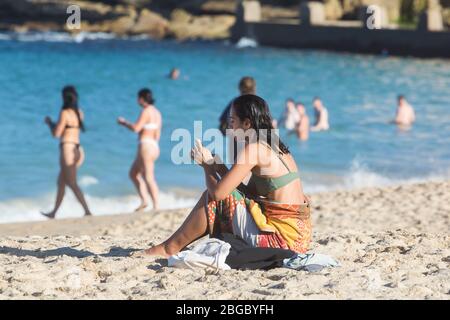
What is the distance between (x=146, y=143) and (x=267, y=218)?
5052mm

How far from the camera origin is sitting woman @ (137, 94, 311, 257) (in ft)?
18.2

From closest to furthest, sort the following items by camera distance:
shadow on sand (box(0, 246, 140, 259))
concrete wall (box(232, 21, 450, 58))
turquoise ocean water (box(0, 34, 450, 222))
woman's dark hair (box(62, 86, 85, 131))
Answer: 1. shadow on sand (box(0, 246, 140, 259))
2. woman's dark hair (box(62, 86, 85, 131))
3. turquoise ocean water (box(0, 34, 450, 222))
4. concrete wall (box(232, 21, 450, 58))

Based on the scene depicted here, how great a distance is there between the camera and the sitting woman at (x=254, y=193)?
18.2 feet

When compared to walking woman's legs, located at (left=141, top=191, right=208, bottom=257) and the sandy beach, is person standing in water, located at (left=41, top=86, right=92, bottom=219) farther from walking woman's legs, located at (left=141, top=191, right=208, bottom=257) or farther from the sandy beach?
walking woman's legs, located at (left=141, top=191, right=208, bottom=257)

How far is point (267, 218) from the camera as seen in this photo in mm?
5727

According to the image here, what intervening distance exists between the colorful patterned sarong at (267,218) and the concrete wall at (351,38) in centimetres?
3097

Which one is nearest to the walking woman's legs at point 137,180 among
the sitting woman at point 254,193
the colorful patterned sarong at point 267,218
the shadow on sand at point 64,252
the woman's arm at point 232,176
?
the shadow on sand at point 64,252

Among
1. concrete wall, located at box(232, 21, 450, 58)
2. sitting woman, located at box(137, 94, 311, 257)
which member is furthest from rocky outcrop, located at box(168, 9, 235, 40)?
A: sitting woman, located at box(137, 94, 311, 257)

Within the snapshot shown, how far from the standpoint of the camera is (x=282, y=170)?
5.68 metres

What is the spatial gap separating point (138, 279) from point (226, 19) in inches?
1892

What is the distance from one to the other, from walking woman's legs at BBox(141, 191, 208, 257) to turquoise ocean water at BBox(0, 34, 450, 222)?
17.7ft

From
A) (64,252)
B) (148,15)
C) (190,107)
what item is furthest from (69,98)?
(148,15)

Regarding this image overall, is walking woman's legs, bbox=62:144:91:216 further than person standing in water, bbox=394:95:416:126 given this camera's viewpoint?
No
